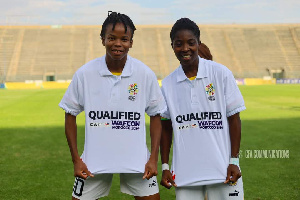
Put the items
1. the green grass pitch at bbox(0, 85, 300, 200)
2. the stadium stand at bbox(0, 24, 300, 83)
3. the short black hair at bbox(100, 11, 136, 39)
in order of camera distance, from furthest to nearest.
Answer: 1. the stadium stand at bbox(0, 24, 300, 83)
2. the green grass pitch at bbox(0, 85, 300, 200)
3. the short black hair at bbox(100, 11, 136, 39)

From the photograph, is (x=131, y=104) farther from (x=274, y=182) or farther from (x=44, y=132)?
(x=44, y=132)

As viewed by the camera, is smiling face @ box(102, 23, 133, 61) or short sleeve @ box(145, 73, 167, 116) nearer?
smiling face @ box(102, 23, 133, 61)

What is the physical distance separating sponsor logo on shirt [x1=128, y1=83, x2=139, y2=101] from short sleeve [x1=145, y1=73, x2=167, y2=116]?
0.34 feet

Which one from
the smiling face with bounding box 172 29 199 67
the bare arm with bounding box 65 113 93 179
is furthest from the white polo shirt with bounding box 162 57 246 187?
the bare arm with bounding box 65 113 93 179

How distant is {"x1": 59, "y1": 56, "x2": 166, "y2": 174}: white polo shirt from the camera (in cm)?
316

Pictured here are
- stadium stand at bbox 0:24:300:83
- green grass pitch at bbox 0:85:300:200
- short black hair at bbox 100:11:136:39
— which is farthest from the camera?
stadium stand at bbox 0:24:300:83

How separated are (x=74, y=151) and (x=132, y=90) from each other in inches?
25.4

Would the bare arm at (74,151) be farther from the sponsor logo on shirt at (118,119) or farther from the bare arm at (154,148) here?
the bare arm at (154,148)

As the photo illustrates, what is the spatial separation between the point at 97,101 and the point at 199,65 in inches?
32.4

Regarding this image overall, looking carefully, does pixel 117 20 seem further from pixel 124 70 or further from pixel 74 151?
pixel 74 151

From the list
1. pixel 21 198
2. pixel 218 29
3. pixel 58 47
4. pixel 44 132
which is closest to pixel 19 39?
pixel 58 47

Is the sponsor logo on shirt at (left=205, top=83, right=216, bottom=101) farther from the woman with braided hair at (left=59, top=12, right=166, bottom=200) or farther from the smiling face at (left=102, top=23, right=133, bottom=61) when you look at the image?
the smiling face at (left=102, top=23, right=133, bottom=61)

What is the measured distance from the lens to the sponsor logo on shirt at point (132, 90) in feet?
10.4

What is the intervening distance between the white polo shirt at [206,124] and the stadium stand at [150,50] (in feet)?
185
